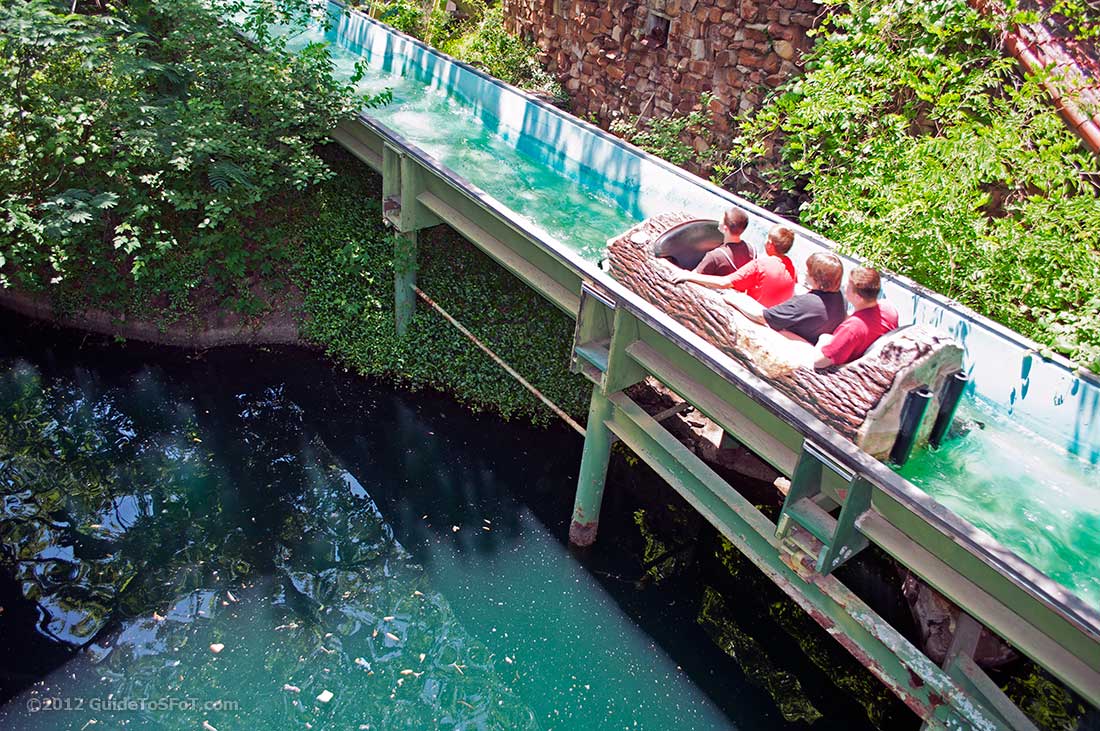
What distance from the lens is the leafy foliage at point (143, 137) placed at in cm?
776

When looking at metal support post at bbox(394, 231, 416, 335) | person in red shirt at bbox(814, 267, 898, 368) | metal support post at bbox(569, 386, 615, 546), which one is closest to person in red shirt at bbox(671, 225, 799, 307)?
person in red shirt at bbox(814, 267, 898, 368)

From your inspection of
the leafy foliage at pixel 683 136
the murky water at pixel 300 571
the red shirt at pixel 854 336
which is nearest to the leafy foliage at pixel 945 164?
the leafy foliage at pixel 683 136

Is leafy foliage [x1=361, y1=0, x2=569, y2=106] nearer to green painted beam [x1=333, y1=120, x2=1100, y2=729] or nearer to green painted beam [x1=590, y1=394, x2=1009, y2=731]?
green painted beam [x1=333, y1=120, x2=1100, y2=729]

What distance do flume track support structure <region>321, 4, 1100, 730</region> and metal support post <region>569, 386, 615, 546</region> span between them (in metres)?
0.01

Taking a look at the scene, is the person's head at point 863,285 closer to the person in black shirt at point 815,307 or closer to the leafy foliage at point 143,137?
Result: the person in black shirt at point 815,307

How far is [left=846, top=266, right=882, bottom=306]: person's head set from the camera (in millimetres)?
4570

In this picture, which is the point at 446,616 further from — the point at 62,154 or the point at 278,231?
the point at 62,154

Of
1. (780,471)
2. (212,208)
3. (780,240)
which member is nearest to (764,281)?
(780,240)

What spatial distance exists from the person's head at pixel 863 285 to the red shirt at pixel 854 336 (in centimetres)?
7

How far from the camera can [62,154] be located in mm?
7738

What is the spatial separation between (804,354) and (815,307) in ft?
1.08

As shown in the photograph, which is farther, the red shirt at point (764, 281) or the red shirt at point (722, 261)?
the red shirt at point (722, 261)

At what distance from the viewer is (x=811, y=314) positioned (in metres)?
4.91

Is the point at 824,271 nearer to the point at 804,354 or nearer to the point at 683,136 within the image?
the point at 804,354
